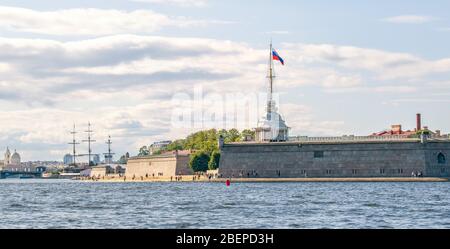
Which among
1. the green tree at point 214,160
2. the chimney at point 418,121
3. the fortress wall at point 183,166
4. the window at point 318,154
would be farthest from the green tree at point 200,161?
the chimney at point 418,121

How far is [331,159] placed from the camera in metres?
111

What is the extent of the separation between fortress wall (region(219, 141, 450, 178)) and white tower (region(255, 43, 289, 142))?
407cm

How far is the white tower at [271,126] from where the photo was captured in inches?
4695

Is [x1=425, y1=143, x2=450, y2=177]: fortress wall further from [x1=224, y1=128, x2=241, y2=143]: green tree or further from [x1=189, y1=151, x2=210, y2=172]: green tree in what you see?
[x1=224, y1=128, x2=241, y2=143]: green tree

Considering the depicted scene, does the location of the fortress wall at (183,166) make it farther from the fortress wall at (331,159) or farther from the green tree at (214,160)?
the fortress wall at (331,159)

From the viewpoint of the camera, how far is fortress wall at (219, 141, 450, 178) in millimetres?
108250

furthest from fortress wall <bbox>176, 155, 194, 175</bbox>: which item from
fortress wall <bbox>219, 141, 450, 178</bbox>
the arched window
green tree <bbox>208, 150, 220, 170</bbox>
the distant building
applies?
the arched window

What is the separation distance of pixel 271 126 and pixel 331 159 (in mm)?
11649

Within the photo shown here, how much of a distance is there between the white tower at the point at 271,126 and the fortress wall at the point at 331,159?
13.3 ft

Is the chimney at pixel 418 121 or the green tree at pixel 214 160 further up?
the chimney at pixel 418 121

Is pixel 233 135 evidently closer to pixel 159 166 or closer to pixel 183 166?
pixel 183 166

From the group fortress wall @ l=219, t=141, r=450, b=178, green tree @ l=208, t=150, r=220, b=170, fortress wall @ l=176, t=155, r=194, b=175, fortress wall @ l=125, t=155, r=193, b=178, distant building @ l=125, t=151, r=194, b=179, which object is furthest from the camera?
distant building @ l=125, t=151, r=194, b=179

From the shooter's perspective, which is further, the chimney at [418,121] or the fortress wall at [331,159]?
the chimney at [418,121]
